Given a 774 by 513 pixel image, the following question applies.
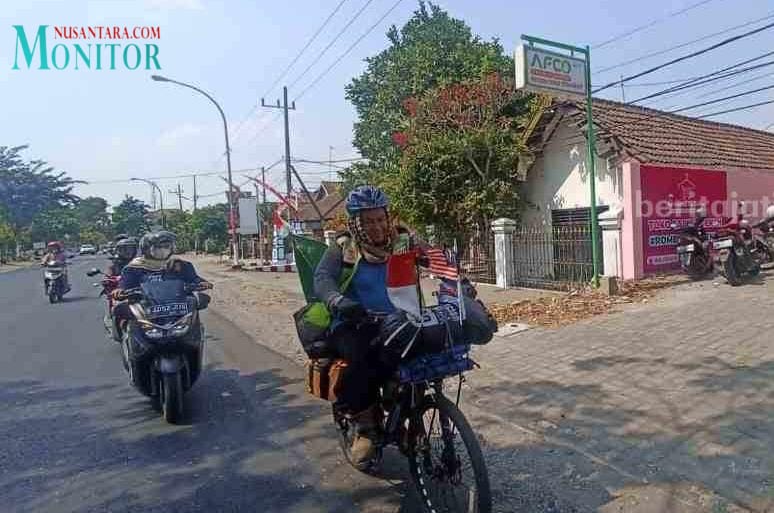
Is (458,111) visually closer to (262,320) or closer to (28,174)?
(262,320)

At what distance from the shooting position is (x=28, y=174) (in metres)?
55.5

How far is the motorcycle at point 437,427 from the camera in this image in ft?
9.10

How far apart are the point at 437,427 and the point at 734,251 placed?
812 centimetres

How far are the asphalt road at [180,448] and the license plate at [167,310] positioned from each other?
0.87m

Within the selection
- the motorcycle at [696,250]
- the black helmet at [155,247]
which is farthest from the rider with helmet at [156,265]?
the motorcycle at [696,250]

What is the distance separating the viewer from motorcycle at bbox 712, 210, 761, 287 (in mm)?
9117

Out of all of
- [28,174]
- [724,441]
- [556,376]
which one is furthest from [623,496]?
[28,174]

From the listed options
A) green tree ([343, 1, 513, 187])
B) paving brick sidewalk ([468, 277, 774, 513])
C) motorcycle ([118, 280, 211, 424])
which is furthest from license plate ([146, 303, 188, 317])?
green tree ([343, 1, 513, 187])

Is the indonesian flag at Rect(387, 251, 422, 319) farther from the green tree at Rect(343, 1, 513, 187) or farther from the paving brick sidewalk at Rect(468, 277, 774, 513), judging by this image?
the green tree at Rect(343, 1, 513, 187)

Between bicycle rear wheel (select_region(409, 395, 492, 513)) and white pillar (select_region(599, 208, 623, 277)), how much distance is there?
345 inches

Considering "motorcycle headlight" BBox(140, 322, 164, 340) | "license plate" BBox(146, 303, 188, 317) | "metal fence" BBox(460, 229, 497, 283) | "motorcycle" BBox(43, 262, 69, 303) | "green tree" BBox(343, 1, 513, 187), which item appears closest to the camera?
"motorcycle headlight" BBox(140, 322, 164, 340)

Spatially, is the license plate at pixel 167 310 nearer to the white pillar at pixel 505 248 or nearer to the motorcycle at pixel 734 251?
the motorcycle at pixel 734 251

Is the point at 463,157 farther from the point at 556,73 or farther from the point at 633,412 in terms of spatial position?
the point at 633,412

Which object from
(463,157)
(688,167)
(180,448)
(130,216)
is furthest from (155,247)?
(130,216)
